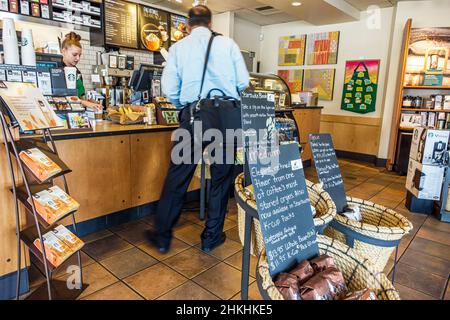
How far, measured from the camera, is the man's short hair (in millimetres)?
2217

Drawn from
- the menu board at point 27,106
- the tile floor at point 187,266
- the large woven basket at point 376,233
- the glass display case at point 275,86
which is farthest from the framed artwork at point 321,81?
the menu board at point 27,106

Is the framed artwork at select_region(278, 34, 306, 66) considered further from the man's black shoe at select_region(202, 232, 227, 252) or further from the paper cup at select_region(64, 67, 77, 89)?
the paper cup at select_region(64, 67, 77, 89)

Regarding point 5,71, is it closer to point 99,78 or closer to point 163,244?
point 163,244

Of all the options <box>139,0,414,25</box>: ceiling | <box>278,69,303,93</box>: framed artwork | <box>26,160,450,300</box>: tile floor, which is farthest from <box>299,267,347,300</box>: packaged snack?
<box>278,69,303,93</box>: framed artwork

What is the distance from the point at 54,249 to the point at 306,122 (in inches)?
178

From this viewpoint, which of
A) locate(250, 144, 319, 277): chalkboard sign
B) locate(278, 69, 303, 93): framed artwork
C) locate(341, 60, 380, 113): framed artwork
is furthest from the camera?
locate(278, 69, 303, 93): framed artwork

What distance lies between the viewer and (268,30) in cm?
775

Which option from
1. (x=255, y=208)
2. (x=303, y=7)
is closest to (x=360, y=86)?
(x=303, y=7)

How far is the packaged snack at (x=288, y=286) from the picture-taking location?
1.23 m

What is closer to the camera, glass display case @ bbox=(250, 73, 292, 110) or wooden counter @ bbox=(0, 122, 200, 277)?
wooden counter @ bbox=(0, 122, 200, 277)

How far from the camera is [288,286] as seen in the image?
1.25 m

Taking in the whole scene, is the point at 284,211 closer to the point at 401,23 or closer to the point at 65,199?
the point at 65,199

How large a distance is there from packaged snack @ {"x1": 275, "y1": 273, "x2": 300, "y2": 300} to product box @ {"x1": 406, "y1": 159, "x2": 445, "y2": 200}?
2859 mm

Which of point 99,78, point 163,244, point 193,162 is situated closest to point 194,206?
point 163,244
